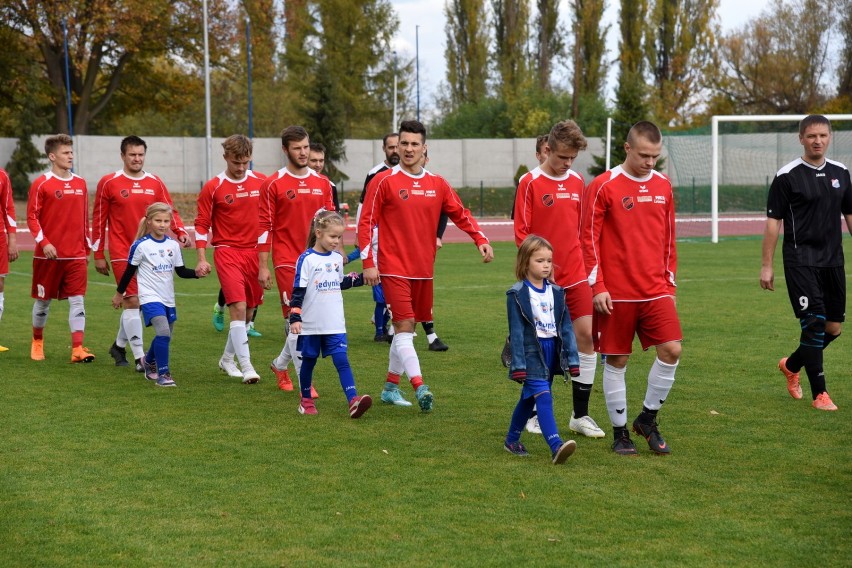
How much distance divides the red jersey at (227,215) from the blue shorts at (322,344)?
1775 mm

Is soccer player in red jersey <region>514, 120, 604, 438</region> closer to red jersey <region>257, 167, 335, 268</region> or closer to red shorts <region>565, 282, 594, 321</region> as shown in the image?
red shorts <region>565, 282, 594, 321</region>

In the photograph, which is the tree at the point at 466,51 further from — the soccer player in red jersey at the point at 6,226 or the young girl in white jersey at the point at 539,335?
the young girl in white jersey at the point at 539,335

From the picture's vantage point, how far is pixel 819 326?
841cm

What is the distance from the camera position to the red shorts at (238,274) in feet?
31.7

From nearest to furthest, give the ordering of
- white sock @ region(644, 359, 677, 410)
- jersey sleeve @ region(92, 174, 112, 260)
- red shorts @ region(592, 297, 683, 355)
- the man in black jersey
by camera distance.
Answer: red shorts @ region(592, 297, 683, 355), white sock @ region(644, 359, 677, 410), the man in black jersey, jersey sleeve @ region(92, 174, 112, 260)

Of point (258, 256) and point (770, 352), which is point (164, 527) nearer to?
point (258, 256)

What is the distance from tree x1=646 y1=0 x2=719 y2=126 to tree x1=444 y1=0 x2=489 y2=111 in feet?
30.8

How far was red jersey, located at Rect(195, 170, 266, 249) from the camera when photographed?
32.1 ft

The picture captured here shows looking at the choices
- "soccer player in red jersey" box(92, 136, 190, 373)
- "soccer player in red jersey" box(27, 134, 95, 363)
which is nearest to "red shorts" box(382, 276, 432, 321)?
"soccer player in red jersey" box(92, 136, 190, 373)

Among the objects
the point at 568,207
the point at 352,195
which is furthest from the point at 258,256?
the point at 352,195

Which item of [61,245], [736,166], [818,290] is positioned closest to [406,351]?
[818,290]

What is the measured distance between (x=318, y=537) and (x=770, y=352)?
23.0 feet

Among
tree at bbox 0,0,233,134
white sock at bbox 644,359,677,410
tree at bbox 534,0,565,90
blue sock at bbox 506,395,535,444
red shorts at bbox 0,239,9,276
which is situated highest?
tree at bbox 534,0,565,90

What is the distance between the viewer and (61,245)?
11195mm
